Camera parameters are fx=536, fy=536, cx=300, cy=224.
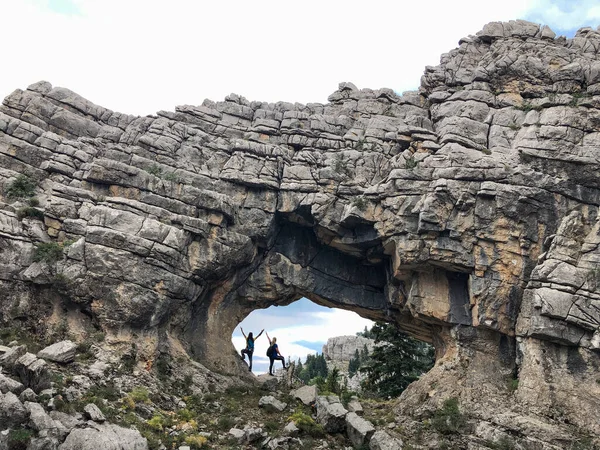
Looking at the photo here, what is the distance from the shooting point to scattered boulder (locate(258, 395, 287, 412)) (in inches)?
1198

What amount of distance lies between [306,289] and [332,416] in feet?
42.3

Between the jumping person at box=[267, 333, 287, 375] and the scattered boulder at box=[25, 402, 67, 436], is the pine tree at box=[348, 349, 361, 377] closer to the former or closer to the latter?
the jumping person at box=[267, 333, 287, 375]

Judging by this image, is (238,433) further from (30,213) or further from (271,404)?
(30,213)

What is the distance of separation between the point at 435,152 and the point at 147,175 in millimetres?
19342

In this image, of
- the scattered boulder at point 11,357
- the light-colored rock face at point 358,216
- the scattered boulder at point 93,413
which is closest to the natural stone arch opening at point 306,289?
the light-colored rock face at point 358,216

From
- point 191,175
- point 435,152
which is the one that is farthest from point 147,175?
point 435,152

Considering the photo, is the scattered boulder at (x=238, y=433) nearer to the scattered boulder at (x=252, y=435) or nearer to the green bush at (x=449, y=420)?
the scattered boulder at (x=252, y=435)

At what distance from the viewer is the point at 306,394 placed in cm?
3241

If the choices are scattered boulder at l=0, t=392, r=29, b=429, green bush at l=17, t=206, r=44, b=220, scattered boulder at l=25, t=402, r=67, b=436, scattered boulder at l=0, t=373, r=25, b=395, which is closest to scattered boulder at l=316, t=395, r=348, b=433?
scattered boulder at l=25, t=402, r=67, b=436

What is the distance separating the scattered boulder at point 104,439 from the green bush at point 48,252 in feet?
38.9

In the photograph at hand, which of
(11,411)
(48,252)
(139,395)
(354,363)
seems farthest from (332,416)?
(354,363)

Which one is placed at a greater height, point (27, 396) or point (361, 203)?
point (361, 203)

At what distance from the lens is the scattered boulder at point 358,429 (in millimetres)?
26875

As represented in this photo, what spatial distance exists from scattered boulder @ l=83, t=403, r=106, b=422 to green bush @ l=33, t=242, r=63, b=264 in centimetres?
1056
